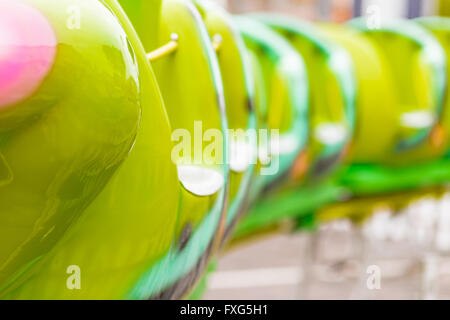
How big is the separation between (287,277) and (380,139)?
1014 millimetres

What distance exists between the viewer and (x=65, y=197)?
0.61 m

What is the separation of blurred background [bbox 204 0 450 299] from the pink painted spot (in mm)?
1827

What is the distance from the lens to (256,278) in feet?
9.68

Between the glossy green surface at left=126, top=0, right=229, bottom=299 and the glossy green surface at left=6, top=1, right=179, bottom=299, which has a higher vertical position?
the glossy green surface at left=126, top=0, right=229, bottom=299

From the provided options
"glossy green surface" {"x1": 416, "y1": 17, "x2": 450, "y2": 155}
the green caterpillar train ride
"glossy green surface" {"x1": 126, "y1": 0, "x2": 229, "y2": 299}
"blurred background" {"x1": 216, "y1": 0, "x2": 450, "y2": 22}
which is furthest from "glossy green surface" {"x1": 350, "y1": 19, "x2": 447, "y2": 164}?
"glossy green surface" {"x1": 126, "y1": 0, "x2": 229, "y2": 299}

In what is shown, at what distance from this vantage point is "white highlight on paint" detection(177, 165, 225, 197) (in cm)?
87

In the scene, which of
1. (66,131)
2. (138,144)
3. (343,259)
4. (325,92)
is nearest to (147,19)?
(138,144)

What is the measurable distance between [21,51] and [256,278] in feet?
8.14

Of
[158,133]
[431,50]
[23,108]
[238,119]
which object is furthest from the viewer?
[431,50]

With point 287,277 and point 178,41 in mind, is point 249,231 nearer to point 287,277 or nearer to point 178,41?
point 178,41

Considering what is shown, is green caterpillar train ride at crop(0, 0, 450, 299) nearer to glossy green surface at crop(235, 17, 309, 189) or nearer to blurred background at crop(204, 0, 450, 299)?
glossy green surface at crop(235, 17, 309, 189)

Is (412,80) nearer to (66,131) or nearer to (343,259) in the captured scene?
(343,259)

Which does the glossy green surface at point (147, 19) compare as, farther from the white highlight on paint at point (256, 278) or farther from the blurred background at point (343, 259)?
the white highlight on paint at point (256, 278)

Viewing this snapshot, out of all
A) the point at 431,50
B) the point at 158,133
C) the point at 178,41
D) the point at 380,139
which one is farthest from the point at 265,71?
the point at 158,133
